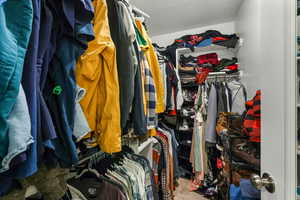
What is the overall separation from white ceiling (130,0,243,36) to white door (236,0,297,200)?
4.84ft

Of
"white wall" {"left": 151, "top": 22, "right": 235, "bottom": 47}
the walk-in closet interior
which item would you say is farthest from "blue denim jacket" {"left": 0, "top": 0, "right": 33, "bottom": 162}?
"white wall" {"left": 151, "top": 22, "right": 235, "bottom": 47}

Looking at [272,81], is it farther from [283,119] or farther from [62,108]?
[62,108]

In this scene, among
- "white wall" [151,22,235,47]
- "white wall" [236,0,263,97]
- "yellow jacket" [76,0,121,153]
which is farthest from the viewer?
"white wall" [151,22,235,47]

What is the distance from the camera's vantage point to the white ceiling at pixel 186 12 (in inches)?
77.0

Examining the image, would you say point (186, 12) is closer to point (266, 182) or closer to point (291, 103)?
point (291, 103)

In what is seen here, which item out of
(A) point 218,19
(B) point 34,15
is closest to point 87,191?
(B) point 34,15

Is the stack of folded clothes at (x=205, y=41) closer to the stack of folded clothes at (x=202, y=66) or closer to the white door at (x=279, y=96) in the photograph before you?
the stack of folded clothes at (x=202, y=66)

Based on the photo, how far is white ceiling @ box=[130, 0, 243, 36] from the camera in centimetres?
196

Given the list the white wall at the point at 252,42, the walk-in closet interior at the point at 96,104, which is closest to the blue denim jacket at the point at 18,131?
the walk-in closet interior at the point at 96,104

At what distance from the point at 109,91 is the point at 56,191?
1.39ft

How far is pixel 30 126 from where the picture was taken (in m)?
0.39

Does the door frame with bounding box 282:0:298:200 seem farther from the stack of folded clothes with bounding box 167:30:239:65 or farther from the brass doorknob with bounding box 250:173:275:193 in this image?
the stack of folded clothes with bounding box 167:30:239:65

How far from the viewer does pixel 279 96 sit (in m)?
0.59

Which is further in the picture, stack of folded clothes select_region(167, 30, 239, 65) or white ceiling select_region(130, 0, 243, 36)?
stack of folded clothes select_region(167, 30, 239, 65)
